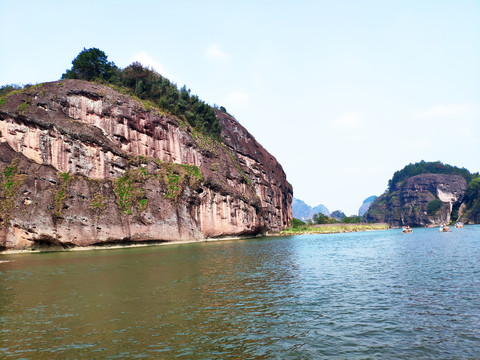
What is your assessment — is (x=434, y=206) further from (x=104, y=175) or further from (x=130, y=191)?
(x=104, y=175)

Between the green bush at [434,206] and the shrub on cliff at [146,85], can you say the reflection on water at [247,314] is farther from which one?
the green bush at [434,206]

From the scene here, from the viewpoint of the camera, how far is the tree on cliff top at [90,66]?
78625mm

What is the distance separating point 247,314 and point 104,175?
5577cm

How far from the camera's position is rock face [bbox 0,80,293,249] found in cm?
5222

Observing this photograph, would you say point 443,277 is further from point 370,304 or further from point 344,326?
point 344,326

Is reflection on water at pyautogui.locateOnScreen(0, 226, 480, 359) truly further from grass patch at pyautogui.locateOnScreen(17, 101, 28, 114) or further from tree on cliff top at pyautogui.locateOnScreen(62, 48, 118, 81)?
tree on cliff top at pyautogui.locateOnScreen(62, 48, 118, 81)

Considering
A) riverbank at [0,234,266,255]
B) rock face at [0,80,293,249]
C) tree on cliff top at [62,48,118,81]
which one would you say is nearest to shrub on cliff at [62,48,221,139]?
tree on cliff top at [62,48,118,81]

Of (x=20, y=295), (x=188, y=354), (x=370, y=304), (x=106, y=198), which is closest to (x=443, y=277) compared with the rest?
(x=370, y=304)

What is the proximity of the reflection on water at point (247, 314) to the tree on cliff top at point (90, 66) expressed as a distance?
67.9 m

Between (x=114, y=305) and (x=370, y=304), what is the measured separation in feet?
40.0

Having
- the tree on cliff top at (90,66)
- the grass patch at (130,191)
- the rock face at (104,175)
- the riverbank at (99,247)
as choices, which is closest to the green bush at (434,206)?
the rock face at (104,175)

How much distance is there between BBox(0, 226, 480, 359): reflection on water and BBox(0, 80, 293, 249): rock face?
31215 mm

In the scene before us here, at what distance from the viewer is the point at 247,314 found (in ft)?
45.2

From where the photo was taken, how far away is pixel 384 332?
37.2 ft
